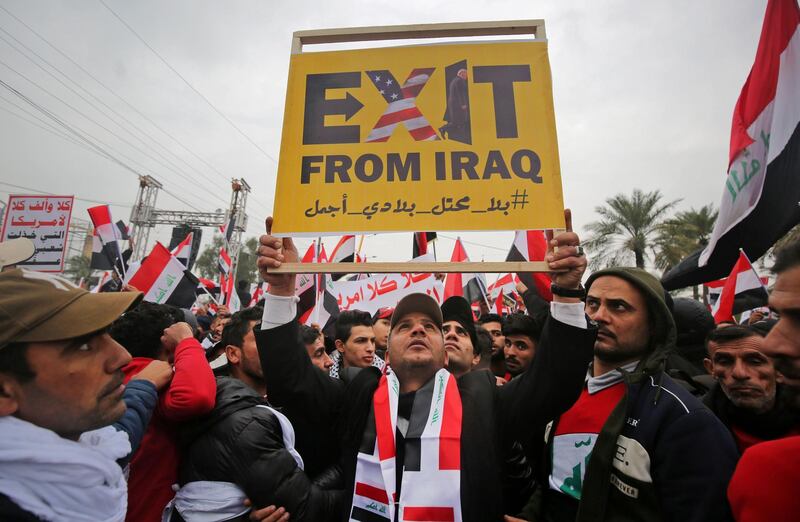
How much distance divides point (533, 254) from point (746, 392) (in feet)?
7.82

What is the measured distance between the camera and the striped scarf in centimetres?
186

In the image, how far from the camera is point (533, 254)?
4719 millimetres

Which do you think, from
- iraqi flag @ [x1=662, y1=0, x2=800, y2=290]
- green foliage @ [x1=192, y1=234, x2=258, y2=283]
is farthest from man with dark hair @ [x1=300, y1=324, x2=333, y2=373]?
green foliage @ [x1=192, y1=234, x2=258, y2=283]

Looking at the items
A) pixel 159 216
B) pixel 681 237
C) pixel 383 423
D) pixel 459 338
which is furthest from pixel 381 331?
pixel 159 216

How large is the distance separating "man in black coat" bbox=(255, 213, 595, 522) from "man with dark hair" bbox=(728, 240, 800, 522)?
29.3 inches

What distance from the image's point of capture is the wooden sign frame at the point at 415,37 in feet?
6.13

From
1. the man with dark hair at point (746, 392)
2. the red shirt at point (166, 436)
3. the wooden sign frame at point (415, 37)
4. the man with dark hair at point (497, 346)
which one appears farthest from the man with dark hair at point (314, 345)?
the man with dark hair at point (746, 392)

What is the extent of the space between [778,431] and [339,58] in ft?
10.1

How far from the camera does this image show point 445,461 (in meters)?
1.94

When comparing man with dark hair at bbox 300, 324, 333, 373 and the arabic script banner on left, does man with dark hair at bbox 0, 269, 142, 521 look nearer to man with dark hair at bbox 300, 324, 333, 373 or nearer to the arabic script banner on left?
man with dark hair at bbox 300, 324, 333, 373

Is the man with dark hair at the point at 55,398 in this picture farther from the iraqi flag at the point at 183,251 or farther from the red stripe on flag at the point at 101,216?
the iraqi flag at the point at 183,251

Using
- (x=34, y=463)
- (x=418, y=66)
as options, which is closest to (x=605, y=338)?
(x=418, y=66)

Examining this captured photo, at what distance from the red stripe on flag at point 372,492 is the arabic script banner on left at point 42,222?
705cm

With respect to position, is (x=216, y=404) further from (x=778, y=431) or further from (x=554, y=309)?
(x=778, y=431)
